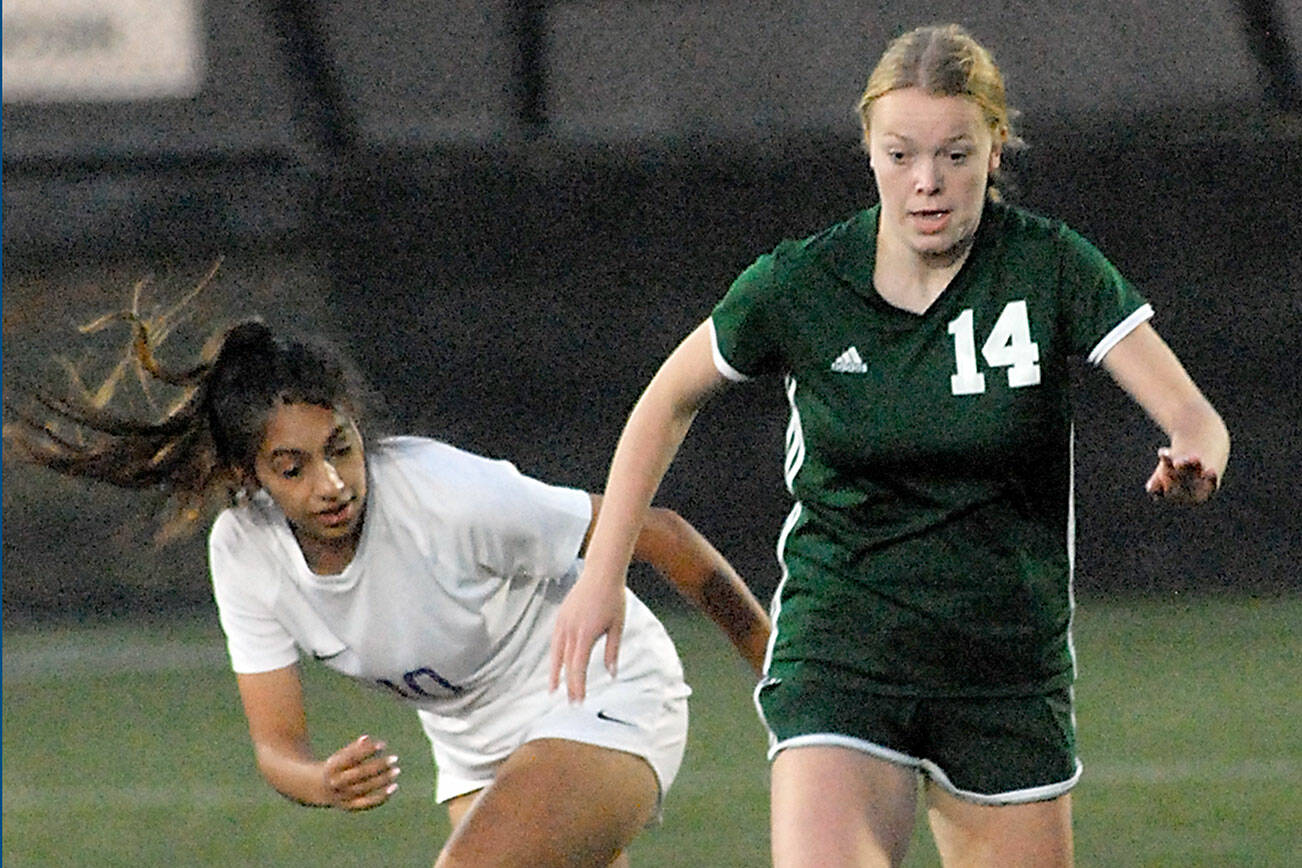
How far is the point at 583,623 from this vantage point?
10.0ft

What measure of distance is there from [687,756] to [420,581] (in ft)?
9.26

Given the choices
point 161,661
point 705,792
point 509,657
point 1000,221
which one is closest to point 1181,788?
point 705,792

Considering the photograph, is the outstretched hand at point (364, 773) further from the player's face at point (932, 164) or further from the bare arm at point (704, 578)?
the player's face at point (932, 164)

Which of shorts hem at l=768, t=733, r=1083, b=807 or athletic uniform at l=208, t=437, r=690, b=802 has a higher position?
athletic uniform at l=208, t=437, r=690, b=802

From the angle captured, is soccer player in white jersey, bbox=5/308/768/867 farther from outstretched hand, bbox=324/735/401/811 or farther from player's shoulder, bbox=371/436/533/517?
outstretched hand, bbox=324/735/401/811

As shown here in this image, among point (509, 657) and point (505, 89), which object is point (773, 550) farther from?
point (509, 657)

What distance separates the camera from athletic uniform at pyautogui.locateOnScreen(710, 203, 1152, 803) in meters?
3.04

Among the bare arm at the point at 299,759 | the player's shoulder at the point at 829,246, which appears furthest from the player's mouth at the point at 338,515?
the player's shoulder at the point at 829,246

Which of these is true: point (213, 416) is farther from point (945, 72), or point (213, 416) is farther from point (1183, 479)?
point (1183, 479)

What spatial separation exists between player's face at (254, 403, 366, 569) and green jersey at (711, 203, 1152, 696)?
715 mm

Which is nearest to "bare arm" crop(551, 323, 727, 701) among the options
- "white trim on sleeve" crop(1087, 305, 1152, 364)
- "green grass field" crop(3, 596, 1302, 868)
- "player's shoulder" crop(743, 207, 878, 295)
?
"player's shoulder" crop(743, 207, 878, 295)

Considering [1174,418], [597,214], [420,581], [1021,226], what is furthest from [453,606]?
[597,214]

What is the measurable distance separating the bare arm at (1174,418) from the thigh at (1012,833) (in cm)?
53

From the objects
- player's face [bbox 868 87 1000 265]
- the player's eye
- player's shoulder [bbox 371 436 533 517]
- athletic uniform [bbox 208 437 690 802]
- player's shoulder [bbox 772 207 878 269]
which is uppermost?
player's face [bbox 868 87 1000 265]
